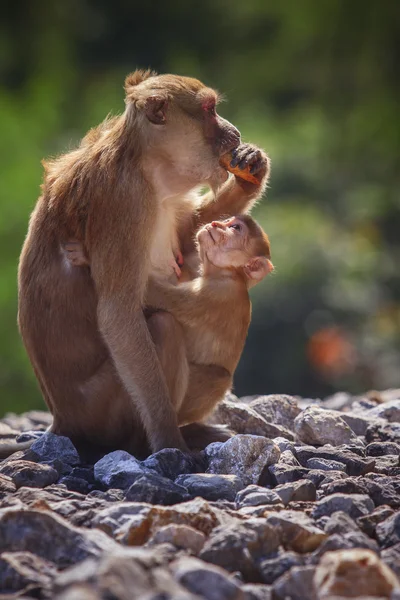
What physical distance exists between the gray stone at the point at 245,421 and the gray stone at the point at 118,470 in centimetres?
125

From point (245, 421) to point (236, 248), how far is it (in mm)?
1136

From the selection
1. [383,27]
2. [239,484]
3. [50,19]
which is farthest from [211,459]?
[50,19]

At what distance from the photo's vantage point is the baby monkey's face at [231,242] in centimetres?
701

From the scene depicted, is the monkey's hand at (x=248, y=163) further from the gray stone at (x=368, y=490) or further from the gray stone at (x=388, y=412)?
the gray stone at (x=368, y=490)

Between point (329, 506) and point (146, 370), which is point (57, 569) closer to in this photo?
point (329, 506)

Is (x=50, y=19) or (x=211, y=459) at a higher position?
(x=50, y=19)

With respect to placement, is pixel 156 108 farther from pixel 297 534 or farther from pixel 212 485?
pixel 297 534

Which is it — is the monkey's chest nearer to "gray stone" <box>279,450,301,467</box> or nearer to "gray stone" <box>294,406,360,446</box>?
"gray stone" <box>294,406,360,446</box>

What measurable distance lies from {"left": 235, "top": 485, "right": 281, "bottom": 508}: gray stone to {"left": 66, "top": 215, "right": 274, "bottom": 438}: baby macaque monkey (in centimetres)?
131

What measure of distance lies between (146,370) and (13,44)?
80.8 ft

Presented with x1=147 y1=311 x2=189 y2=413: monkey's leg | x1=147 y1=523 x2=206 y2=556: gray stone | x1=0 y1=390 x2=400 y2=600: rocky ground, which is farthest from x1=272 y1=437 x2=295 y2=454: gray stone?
x1=147 y1=523 x2=206 y2=556: gray stone

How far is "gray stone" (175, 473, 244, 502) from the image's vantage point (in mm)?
5570

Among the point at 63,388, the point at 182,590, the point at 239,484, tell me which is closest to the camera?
the point at 182,590

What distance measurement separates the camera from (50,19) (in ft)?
97.5
